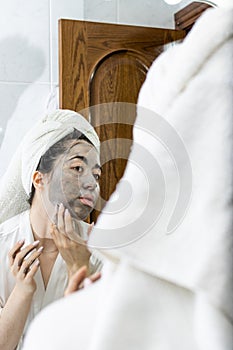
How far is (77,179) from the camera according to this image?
0.56 metres

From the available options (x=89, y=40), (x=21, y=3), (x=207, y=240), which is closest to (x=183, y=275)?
(x=207, y=240)

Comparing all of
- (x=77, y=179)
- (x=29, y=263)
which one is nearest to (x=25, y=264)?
(x=29, y=263)

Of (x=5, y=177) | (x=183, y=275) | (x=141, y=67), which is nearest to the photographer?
(x=183, y=275)

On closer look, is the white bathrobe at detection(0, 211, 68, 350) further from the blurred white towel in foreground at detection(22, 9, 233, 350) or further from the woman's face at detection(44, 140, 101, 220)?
the blurred white towel in foreground at detection(22, 9, 233, 350)

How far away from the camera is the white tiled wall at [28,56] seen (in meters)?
0.70

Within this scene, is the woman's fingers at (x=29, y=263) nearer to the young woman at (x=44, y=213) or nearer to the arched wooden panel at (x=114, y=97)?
the young woman at (x=44, y=213)

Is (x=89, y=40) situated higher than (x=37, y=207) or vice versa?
(x=89, y=40)

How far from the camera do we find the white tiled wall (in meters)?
0.70

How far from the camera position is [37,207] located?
62cm

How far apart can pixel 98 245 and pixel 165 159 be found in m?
0.08

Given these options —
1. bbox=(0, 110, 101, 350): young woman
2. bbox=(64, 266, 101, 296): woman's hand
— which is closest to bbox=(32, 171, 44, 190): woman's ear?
bbox=(0, 110, 101, 350): young woman

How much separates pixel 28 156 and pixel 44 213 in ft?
0.28

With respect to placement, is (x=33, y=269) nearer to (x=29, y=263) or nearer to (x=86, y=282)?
(x=29, y=263)

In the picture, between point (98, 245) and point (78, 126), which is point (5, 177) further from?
point (98, 245)
